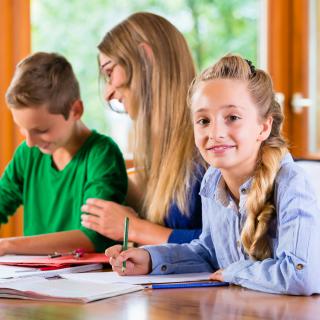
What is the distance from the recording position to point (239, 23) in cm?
364

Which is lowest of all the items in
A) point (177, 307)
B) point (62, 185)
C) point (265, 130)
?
point (177, 307)

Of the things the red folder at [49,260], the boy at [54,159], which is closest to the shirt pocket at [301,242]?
the red folder at [49,260]

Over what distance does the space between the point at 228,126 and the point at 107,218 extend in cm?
62

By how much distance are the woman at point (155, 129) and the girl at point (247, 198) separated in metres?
0.32

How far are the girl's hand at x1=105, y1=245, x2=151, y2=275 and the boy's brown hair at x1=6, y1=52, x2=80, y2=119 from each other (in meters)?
0.74

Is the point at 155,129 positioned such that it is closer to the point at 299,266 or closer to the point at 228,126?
the point at 228,126

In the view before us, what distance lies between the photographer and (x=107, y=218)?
6.53 feet

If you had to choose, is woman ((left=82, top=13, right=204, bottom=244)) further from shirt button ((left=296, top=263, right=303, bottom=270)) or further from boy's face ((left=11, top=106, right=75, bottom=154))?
shirt button ((left=296, top=263, right=303, bottom=270))

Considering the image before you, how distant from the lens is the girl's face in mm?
1474

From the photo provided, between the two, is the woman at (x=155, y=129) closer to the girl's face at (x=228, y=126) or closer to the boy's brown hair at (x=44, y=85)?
the boy's brown hair at (x=44, y=85)

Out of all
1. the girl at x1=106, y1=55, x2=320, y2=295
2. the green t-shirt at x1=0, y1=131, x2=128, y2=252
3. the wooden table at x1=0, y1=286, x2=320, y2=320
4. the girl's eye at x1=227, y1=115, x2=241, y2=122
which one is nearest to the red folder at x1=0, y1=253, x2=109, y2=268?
the girl at x1=106, y1=55, x2=320, y2=295

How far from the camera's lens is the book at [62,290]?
1.30 m

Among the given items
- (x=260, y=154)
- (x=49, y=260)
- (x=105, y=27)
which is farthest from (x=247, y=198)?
(x=105, y=27)

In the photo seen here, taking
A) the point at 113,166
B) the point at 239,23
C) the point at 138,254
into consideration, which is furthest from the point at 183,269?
the point at 239,23
